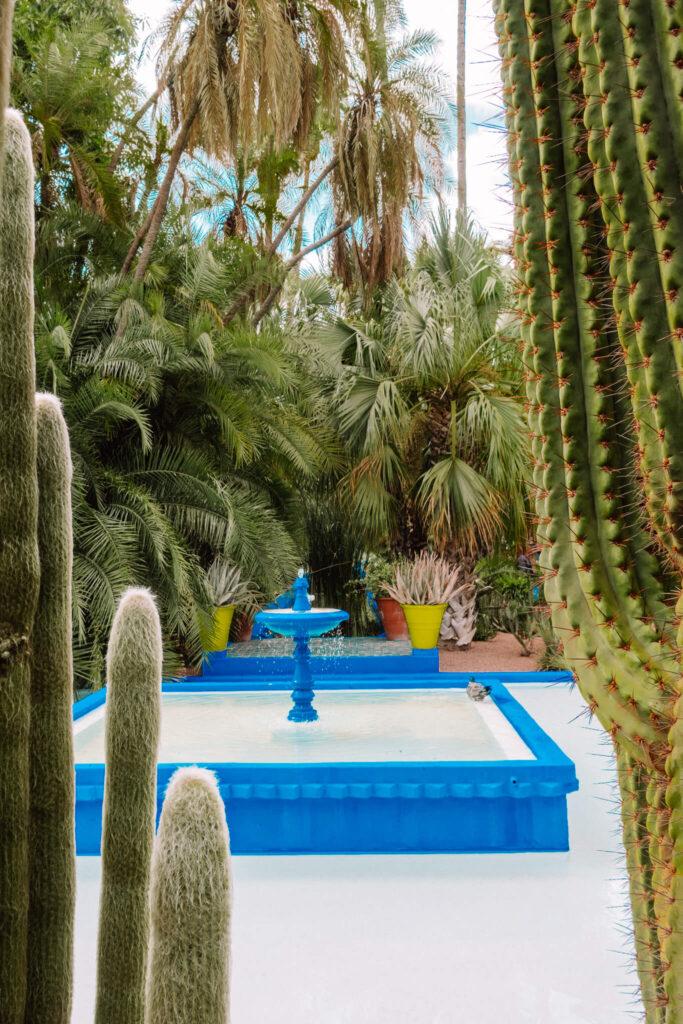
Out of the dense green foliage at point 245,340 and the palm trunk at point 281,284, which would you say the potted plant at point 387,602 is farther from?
the palm trunk at point 281,284

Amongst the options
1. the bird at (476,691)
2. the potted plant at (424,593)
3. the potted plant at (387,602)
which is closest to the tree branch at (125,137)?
the potted plant at (387,602)

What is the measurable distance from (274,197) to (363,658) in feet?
24.7

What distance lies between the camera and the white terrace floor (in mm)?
2807

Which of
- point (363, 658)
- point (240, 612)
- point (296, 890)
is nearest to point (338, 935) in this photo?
point (296, 890)

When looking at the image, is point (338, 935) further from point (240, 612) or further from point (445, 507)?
point (240, 612)

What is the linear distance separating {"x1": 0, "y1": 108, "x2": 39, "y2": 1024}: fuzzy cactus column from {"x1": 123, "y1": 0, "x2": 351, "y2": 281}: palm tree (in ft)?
25.9

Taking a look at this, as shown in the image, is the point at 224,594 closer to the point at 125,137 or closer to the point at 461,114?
the point at 125,137

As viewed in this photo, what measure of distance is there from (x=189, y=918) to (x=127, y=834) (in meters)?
0.18

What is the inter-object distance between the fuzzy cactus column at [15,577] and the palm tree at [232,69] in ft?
25.9

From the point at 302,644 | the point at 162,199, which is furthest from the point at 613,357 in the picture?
the point at 162,199

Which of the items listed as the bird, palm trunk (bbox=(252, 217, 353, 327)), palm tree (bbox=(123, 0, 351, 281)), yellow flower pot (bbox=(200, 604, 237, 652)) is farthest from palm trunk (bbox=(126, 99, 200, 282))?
the bird

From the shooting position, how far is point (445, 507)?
873 centimetres

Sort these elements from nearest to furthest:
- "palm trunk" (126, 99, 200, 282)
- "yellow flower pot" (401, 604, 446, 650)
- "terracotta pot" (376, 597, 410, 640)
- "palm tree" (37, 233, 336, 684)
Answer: "palm tree" (37, 233, 336, 684)
"palm trunk" (126, 99, 200, 282)
"yellow flower pot" (401, 604, 446, 650)
"terracotta pot" (376, 597, 410, 640)

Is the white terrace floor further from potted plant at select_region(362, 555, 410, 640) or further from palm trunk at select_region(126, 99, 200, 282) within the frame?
palm trunk at select_region(126, 99, 200, 282)
